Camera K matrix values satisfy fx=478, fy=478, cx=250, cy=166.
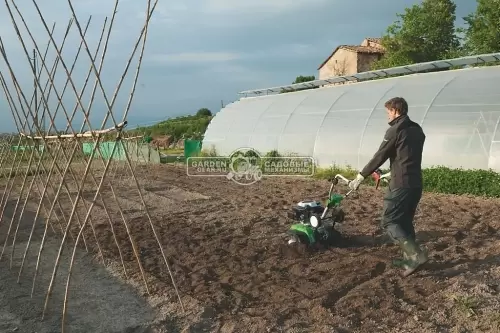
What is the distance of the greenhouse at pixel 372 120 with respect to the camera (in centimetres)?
1103

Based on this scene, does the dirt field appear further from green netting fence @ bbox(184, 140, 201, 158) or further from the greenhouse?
green netting fence @ bbox(184, 140, 201, 158)

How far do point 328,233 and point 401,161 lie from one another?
157 cm

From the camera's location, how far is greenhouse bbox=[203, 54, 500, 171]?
1103 cm

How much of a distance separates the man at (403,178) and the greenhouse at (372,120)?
682cm

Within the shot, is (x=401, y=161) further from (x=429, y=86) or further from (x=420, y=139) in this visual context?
(x=429, y=86)

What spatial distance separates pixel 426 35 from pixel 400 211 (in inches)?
1019

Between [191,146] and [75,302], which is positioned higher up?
[191,146]

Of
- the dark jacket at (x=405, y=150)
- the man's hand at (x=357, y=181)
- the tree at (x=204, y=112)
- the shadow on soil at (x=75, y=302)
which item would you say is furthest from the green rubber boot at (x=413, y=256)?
the tree at (x=204, y=112)

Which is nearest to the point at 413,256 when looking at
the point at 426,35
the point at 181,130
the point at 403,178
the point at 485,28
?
the point at 403,178

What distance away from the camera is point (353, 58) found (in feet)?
128

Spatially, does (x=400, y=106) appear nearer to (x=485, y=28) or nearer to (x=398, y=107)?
(x=398, y=107)

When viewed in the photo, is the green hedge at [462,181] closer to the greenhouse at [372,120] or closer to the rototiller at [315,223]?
the greenhouse at [372,120]

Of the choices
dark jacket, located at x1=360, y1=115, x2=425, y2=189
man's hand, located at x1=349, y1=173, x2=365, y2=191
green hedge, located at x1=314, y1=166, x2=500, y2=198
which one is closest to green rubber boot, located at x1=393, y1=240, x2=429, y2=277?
dark jacket, located at x1=360, y1=115, x2=425, y2=189

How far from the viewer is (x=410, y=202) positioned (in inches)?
187
